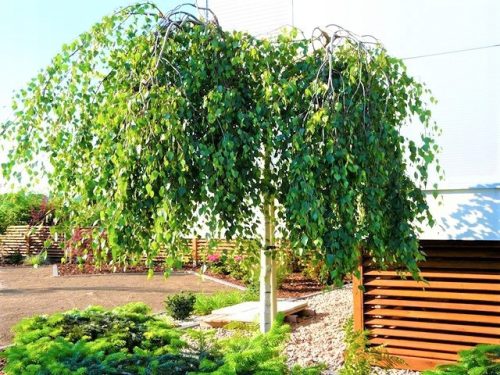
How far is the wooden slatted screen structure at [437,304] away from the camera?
5508 mm

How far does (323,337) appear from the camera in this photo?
6984 mm

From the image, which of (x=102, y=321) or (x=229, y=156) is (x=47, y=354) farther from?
(x=229, y=156)

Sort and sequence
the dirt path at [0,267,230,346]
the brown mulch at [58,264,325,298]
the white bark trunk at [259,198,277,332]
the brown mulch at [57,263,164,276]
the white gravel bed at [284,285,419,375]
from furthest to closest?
the brown mulch at [57,263,164,276] → the brown mulch at [58,264,325,298] → the dirt path at [0,267,230,346] → the white gravel bed at [284,285,419,375] → the white bark trunk at [259,198,277,332]

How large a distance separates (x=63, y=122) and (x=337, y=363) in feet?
10.9

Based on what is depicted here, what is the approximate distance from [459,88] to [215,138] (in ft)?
7.22

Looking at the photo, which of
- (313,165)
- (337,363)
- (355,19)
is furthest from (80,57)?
(337,363)

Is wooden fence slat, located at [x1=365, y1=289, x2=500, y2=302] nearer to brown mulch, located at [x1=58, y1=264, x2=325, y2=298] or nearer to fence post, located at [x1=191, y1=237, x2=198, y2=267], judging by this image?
brown mulch, located at [x1=58, y1=264, x2=325, y2=298]

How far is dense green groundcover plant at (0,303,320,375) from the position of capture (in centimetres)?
375

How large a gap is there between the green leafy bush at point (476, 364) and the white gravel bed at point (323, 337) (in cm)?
148

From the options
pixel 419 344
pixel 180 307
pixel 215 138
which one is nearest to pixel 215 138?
pixel 215 138

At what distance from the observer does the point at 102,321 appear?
5.34 metres

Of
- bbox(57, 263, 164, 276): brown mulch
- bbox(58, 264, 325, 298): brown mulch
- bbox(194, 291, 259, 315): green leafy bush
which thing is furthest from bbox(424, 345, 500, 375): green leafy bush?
bbox(57, 263, 164, 276): brown mulch

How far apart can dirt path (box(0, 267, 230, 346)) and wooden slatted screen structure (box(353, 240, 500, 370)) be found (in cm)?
511

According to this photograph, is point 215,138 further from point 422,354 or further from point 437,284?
point 422,354
